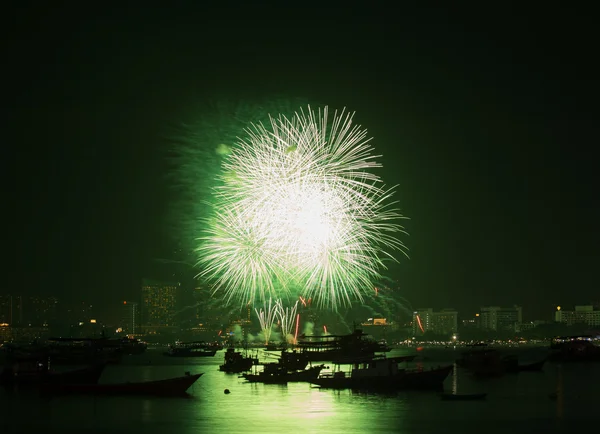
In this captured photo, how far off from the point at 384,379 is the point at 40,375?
75.9 feet

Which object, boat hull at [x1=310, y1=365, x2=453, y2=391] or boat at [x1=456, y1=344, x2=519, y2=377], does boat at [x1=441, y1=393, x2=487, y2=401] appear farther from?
boat at [x1=456, y1=344, x2=519, y2=377]

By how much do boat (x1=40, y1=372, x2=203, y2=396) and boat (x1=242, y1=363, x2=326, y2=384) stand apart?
8110 mm

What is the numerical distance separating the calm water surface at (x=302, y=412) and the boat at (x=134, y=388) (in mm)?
1110

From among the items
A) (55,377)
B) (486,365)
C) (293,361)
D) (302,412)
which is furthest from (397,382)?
(486,365)

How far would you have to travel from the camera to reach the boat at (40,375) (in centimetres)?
5221

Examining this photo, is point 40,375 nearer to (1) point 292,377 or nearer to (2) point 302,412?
(1) point 292,377

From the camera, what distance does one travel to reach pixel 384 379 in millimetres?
49250

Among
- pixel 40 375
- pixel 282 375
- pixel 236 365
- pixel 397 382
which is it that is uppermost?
pixel 397 382

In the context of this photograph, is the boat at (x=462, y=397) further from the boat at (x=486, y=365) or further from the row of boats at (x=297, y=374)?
the boat at (x=486, y=365)

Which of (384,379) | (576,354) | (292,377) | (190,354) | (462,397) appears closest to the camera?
(462,397)

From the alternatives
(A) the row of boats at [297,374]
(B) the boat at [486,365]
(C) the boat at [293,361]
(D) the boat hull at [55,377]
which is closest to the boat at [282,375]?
(A) the row of boats at [297,374]

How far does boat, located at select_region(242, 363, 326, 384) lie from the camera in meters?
56.7

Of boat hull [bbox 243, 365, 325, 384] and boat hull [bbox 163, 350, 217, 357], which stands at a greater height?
boat hull [bbox 243, 365, 325, 384]

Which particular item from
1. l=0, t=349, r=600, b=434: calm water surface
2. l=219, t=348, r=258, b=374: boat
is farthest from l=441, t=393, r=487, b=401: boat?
l=219, t=348, r=258, b=374: boat
